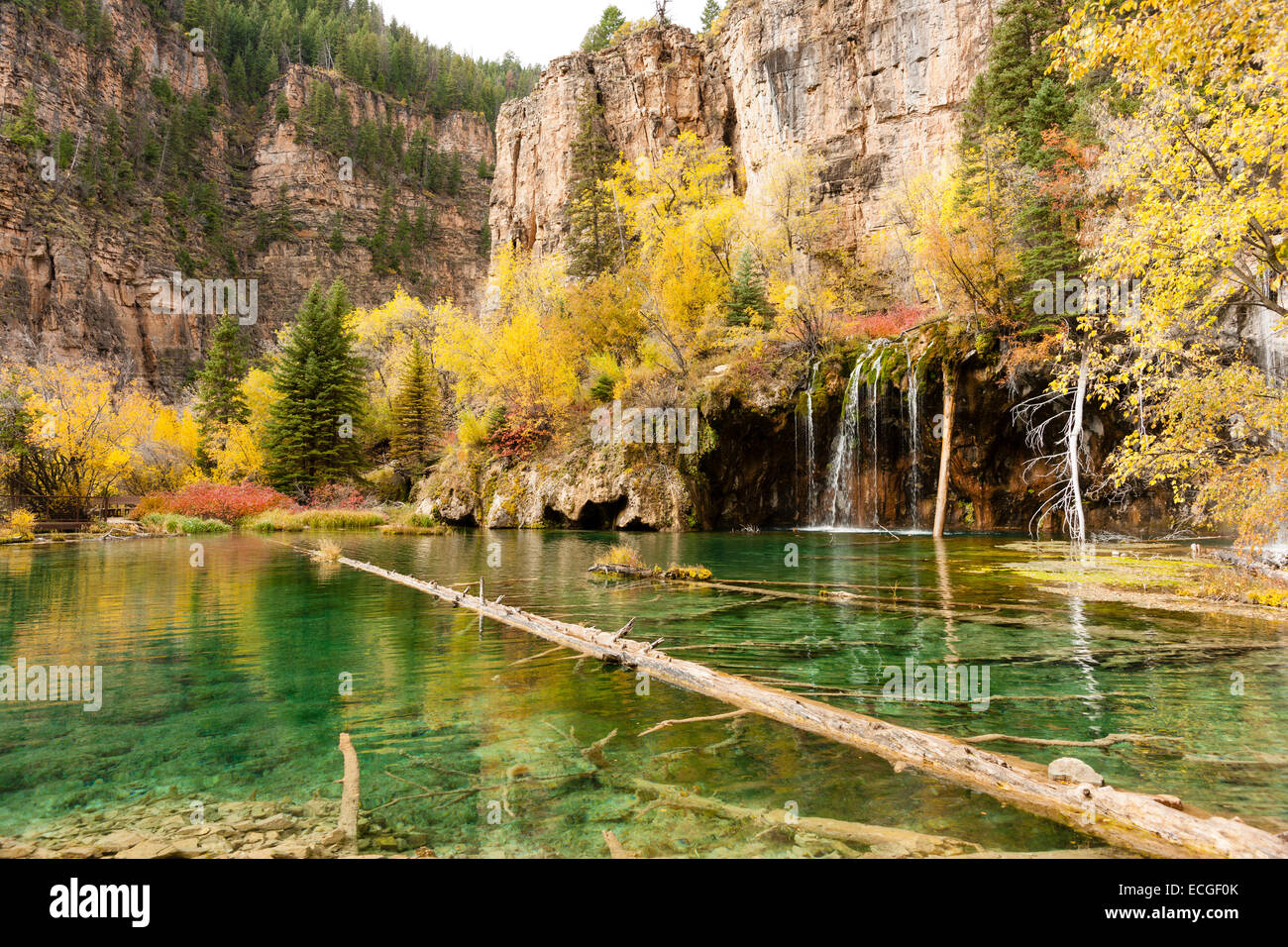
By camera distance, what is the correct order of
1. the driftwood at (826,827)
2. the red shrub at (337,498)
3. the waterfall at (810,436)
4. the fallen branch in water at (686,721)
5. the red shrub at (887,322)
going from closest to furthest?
the driftwood at (826,827) → the fallen branch in water at (686,721) → the waterfall at (810,436) → the red shrub at (887,322) → the red shrub at (337,498)

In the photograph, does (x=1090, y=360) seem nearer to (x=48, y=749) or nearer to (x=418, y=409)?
(x=48, y=749)

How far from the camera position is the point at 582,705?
6.09m

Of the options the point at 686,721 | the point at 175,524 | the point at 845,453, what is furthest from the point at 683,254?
the point at 686,721

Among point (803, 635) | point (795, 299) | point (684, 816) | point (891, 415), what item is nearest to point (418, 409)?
point (795, 299)

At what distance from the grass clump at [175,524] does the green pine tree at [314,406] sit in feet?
26.6

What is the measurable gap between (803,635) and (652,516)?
2039cm

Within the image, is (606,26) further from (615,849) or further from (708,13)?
(615,849)

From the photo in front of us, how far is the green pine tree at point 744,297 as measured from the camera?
31.5 meters

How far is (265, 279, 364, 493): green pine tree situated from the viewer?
38656 millimetres

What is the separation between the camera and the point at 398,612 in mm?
10898

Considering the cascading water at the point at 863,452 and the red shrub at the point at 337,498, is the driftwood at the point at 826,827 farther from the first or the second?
the red shrub at the point at 337,498

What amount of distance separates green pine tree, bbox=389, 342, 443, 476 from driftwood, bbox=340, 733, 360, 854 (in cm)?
3775

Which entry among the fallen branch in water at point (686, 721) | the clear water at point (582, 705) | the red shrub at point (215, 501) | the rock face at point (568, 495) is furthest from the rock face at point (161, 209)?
the fallen branch in water at point (686, 721)
